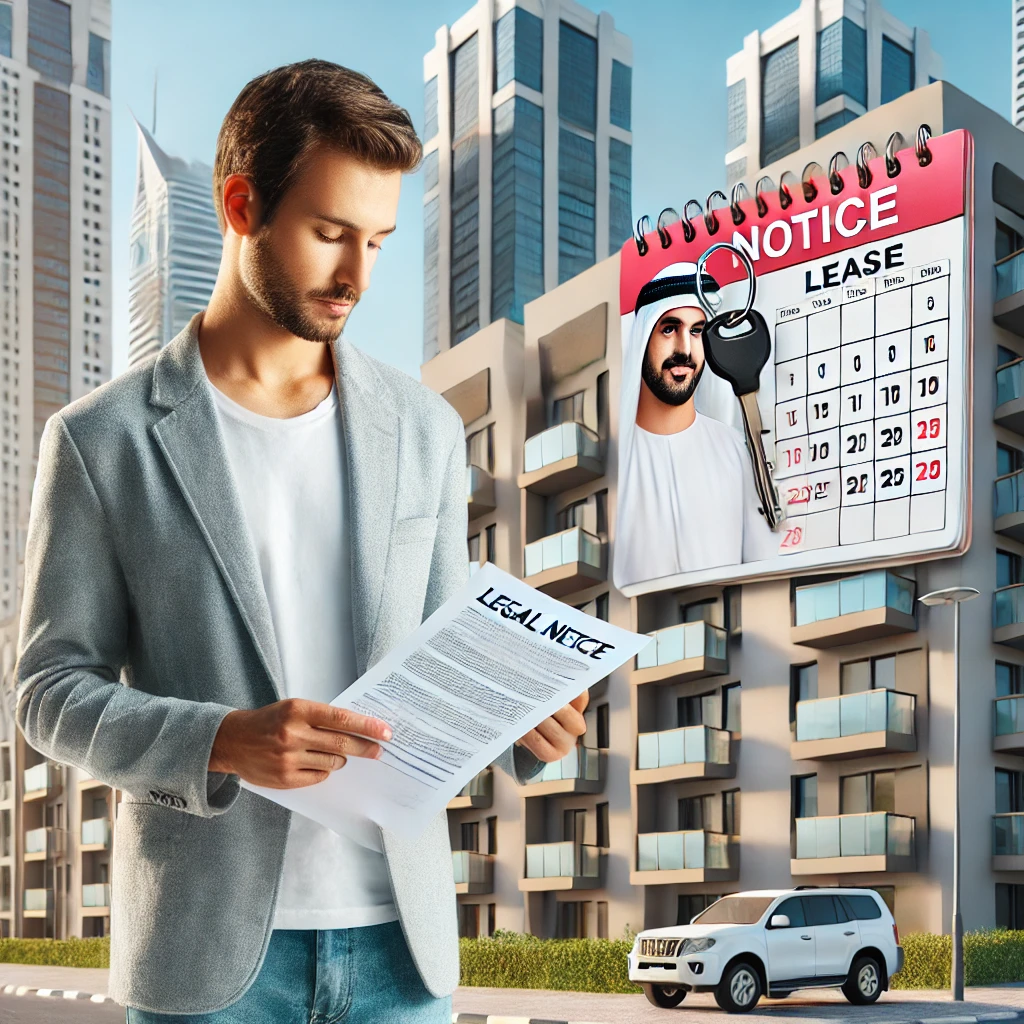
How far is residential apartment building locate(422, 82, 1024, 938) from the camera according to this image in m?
19.0

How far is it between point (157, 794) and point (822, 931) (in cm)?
1399

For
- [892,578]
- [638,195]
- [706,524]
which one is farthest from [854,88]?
[892,578]

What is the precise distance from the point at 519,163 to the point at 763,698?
12.6 metres

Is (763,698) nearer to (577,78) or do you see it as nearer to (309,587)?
(577,78)

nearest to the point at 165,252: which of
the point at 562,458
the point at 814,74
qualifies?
the point at 562,458

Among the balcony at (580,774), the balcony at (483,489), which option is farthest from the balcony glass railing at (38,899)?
the balcony at (580,774)

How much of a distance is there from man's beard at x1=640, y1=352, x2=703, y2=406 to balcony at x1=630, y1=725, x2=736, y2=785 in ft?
17.2

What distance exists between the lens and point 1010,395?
65.1 feet

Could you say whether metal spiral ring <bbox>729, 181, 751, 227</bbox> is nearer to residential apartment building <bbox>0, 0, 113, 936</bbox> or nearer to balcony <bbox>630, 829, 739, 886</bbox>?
balcony <bbox>630, 829, 739, 886</bbox>

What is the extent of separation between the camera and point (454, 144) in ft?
98.4

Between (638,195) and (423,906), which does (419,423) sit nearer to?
(423,906)

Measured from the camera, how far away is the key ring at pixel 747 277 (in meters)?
22.6

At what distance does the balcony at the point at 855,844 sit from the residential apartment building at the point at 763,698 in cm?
3

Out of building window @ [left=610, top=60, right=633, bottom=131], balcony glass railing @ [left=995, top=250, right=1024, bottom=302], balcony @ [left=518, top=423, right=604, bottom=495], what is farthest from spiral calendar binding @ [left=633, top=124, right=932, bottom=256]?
building window @ [left=610, top=60, right=633, bottom=131]
